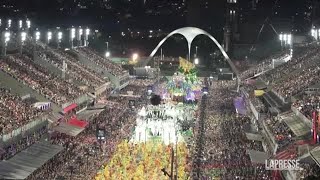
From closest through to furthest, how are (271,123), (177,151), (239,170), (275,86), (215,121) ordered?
(239,170) → (177,151) → (271,123) → (215,121) → (275,86)

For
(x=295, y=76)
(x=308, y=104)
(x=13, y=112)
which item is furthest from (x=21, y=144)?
(x=295, y=76)

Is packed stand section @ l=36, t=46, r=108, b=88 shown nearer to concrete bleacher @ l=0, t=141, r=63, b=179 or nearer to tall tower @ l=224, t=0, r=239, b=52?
concrete bleacher @ l=0, t=141, r=63, b=179

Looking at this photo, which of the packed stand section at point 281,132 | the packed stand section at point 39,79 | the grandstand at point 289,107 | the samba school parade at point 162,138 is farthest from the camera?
the packed stand section at point 39,79

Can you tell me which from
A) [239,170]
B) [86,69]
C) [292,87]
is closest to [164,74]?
[86,69]

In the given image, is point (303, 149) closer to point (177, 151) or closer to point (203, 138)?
point (177, 151)

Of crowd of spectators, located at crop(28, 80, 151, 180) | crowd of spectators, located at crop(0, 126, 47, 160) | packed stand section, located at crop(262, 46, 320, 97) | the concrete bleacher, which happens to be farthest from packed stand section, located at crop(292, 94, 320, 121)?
crowd of spectators, located at crop(0, 126, 47, 160)

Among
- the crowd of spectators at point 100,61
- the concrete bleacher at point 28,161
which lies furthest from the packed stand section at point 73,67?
the concrete bleacher at point 28,161

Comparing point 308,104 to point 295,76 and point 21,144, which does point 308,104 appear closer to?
point 295,76

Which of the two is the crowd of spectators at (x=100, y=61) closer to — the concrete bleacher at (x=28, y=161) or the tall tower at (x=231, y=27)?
the tall tower at (x=231, y=27)
